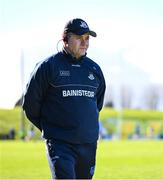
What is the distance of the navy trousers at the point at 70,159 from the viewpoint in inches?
233

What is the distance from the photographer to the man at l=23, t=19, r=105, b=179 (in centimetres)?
608

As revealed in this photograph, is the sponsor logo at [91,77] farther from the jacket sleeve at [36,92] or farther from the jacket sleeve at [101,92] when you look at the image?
the jacket sleeve at [36,92]

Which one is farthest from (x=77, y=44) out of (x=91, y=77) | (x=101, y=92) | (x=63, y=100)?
(x=101, y=92)

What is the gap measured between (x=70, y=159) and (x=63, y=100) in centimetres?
56

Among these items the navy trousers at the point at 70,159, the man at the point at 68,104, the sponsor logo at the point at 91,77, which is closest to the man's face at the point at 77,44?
the man at the point at 68,104

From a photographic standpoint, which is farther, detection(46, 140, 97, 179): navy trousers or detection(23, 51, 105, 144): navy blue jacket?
detection(23, 51, 105, 144): navy blue jacket

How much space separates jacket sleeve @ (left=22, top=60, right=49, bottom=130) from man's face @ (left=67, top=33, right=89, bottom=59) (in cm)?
30

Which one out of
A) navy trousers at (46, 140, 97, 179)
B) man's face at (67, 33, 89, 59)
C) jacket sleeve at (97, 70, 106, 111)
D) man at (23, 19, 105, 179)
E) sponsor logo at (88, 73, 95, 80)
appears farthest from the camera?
jacket sleeve at (97, 70, 106, 111)

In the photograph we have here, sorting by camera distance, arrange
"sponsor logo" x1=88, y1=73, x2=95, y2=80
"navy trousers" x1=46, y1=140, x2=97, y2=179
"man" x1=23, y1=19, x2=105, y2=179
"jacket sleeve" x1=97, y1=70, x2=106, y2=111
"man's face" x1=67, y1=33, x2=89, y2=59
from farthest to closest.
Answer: "jacket sleeve" x1=97, y1=70, x2=106, y2=111 → "sponsor logo" x1=88, y1=73, x2=95, y2=80 → "man's face" x1=67, y1=33, x2=89, y2=59 → "man" x1=23, y1=19, x2=105, y2=179 → "navy trousers" x1=46, y1=140, x2=97, y2=179

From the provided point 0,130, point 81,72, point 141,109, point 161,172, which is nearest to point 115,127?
point 141,109

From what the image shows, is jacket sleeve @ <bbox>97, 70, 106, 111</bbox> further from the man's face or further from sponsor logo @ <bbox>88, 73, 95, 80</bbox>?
the man's face

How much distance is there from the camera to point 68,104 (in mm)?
6121

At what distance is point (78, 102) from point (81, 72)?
32 centimetres

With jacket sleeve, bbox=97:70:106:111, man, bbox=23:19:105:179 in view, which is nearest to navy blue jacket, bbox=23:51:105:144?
man, bbox=23:19:105:179
